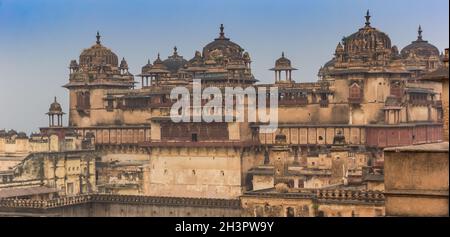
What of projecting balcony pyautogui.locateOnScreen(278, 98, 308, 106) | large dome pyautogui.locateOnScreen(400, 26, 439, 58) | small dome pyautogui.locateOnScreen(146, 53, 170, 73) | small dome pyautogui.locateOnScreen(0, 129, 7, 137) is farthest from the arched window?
small dome pyautogui.locateOnScreen(0, 129, 7, 137)

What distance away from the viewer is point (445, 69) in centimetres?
2294

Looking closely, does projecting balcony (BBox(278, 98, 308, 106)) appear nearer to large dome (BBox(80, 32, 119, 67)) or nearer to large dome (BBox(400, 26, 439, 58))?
large dome (BBox(400, 26, 439, 58))

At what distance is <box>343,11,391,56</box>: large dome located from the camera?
61.3 metres

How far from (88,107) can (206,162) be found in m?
16.6

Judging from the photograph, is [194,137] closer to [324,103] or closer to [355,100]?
[324,103]

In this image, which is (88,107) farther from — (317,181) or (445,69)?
(445,69)

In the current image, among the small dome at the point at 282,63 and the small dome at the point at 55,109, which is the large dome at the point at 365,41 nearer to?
the small dome at the point at 282,63

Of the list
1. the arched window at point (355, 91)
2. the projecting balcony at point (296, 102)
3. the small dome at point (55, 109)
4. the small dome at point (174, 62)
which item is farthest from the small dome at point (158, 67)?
the arched window at point (355, 91)

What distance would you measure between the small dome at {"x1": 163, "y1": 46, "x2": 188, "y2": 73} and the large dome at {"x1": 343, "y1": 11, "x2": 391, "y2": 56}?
17.5 meters

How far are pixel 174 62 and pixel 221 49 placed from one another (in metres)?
9.51

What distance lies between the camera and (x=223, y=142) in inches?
2377

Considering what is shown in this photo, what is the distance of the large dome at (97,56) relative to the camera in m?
76.1

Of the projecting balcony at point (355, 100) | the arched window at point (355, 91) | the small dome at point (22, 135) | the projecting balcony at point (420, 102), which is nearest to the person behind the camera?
the projecting balcony at point (355, 100)

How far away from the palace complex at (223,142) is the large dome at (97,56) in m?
5.92
